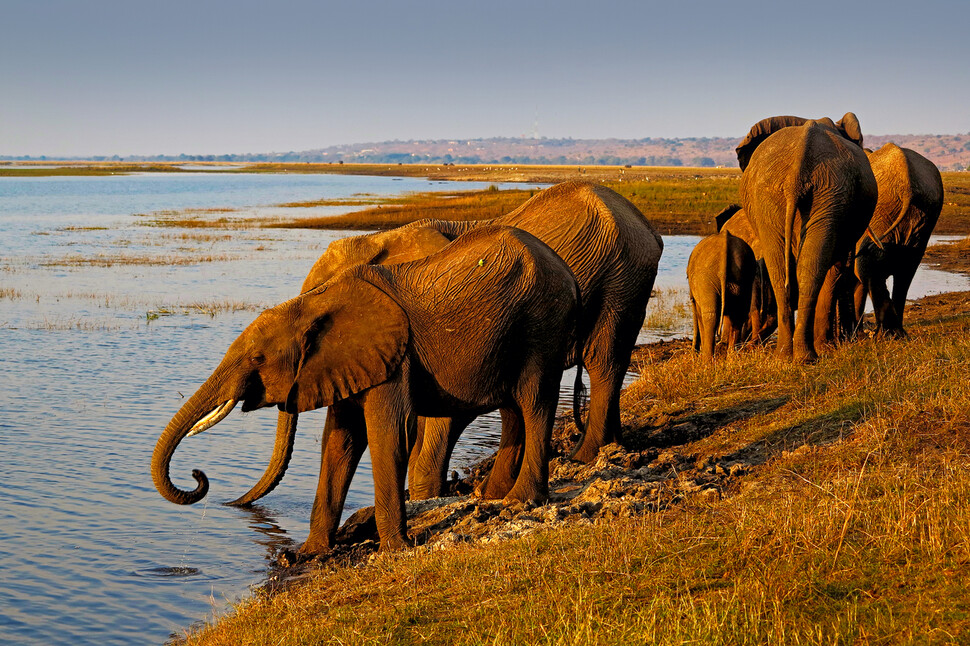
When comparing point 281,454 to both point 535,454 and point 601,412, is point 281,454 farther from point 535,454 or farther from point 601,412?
point 601,412

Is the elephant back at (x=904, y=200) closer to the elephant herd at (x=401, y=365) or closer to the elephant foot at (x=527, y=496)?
the elephant herd at (x=401, y=365)

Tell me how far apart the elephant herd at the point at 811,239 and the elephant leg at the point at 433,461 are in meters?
4.91

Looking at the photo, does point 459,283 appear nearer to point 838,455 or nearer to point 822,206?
point 838,455

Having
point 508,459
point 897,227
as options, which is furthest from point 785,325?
point 508,459

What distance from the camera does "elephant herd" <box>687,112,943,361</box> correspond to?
12.2m

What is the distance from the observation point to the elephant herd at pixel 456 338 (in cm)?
752

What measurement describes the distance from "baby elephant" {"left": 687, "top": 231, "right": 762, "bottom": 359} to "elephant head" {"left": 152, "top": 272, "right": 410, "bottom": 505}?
679 centimetres

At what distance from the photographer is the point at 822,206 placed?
12.2 metres

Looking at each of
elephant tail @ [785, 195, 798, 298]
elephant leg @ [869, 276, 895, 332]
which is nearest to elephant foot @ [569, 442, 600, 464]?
elephant tail @ [785, 195, 798, 298]

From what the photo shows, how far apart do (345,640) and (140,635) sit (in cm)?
285

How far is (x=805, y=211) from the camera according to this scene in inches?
484

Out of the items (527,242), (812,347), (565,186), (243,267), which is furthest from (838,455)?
(243,267)

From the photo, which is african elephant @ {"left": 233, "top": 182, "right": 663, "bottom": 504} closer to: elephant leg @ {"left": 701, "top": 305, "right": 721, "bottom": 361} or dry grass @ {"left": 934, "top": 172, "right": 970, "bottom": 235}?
elephant leg @ {"left": 701, "top": 305, "right": 721, "bottom": 361}

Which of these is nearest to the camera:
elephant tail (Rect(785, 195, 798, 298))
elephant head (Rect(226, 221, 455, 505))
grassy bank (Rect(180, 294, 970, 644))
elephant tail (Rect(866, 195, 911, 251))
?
grassy bank (Rect(180, 294, 970, 644))
